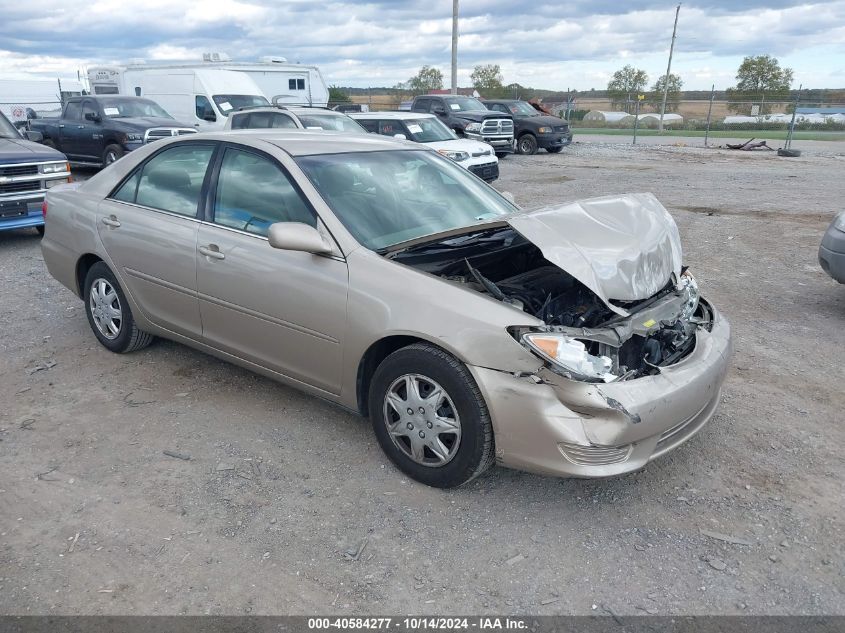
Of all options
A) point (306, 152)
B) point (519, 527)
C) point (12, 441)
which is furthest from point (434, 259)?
point (12, 441)

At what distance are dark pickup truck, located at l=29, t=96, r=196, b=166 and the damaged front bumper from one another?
12518mm

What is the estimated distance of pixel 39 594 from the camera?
2721 mm

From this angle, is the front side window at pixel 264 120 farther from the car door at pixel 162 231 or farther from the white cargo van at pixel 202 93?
the car door at pixel 162 231

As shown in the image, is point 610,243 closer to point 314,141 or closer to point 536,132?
point 314,141

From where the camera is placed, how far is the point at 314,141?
4.35 metres

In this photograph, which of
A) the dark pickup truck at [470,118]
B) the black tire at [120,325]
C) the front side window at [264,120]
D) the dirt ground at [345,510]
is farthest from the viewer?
the dark pickup truck at [470,118]

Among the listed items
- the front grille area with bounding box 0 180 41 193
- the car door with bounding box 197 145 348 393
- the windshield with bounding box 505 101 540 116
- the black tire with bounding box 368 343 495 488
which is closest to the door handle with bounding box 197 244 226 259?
the car door with bounding box 197 145 348 393

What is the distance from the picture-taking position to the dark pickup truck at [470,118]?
19.5 metres

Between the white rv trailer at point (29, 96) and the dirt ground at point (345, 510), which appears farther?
the white rv trailer at point (29, 96)

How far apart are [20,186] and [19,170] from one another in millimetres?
196

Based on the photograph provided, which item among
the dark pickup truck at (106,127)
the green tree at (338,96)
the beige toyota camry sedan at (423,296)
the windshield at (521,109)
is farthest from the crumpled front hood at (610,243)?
the green tree at (338,96)

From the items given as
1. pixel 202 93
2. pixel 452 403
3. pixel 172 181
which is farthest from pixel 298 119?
pixel 452 403

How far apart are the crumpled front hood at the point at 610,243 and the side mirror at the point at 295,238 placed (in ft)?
3.27

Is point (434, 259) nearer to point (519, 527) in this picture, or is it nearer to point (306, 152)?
point (306, 152)
